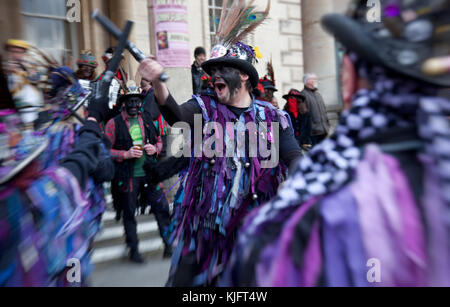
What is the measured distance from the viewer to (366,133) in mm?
1180

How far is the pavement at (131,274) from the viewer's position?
3918 millimetres

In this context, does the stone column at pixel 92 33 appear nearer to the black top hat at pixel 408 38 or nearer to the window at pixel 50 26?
the window at pixel 50 26

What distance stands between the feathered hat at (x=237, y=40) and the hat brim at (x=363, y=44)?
174 cm

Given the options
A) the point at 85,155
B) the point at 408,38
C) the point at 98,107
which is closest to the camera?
the point at 408,38

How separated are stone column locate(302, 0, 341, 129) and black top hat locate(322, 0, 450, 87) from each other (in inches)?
358

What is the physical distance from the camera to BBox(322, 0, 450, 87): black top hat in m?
1.08

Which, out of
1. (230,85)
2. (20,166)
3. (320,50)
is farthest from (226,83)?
(320,50)

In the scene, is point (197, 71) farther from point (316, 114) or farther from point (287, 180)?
point (287, 180)

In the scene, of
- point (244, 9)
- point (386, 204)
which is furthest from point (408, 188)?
point (244, 9)

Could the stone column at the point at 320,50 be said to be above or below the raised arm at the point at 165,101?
above

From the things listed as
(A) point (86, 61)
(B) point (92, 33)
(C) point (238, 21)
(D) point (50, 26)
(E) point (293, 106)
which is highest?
(D) point (50, 26)

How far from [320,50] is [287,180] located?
8852mm

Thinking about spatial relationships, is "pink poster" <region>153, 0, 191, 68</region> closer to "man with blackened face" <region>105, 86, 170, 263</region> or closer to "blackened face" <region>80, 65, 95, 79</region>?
"blackened face" <region>80, 65, 95, 79</region>

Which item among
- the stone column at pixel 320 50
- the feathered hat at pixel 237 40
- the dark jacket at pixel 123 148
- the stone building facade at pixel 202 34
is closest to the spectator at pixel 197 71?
the stone building facade at pixel 202 34
